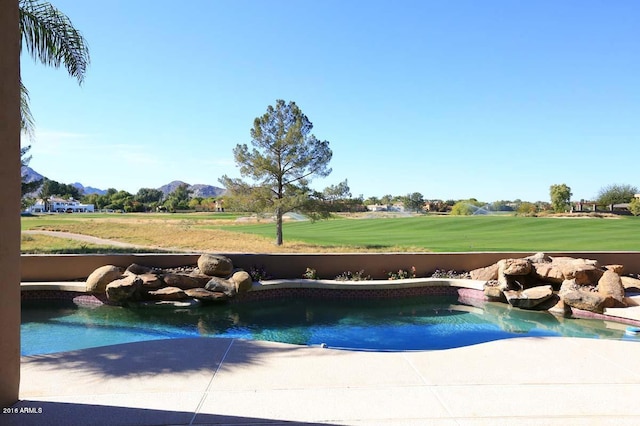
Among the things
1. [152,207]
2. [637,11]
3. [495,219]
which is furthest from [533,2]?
[152,207]

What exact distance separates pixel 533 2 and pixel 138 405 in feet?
50.4

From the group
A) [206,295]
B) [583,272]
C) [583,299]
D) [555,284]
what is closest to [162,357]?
[206,295]

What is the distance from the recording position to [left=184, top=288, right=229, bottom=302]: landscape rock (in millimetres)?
10595

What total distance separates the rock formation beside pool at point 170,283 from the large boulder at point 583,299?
815 cm

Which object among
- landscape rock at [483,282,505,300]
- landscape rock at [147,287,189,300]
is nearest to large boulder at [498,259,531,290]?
landscape rock at [483,282,505,300]

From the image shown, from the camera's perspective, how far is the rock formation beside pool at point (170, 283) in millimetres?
10469

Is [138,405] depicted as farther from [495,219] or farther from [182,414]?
[495,219]

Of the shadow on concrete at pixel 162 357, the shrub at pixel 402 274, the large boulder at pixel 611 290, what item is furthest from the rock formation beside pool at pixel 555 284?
the shadow on concrete at pixel 162 357

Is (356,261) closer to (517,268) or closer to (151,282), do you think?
(517,268)

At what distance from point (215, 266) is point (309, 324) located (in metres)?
3.86

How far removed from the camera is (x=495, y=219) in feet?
110

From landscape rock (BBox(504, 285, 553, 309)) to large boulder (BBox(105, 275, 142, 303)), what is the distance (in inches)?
382

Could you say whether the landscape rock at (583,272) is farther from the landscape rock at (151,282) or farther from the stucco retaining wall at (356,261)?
the landscape rock at (151,282)

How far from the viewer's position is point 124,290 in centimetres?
1035
